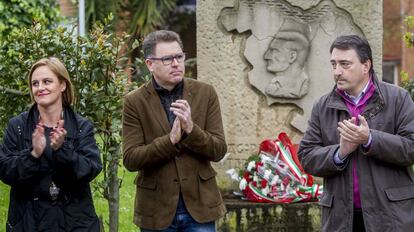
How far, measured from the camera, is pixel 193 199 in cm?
584

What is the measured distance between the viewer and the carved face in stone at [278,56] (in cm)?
838

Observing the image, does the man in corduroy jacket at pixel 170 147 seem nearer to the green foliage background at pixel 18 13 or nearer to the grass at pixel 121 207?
the grass at pixel 121 207

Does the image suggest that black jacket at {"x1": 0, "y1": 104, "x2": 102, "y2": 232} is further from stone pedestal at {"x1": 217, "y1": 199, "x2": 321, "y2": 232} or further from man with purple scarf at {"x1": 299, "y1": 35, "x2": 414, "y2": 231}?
stone pedestal at {"x1": 217, "y1": 199, "x2": 321, "y2": 232}

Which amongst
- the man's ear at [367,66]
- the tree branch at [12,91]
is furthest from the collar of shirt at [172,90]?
the tree branch at [12,91]

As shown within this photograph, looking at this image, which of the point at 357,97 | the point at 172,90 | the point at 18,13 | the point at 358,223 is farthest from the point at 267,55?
the point at 18,13

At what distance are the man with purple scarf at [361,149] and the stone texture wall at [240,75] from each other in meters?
2.57


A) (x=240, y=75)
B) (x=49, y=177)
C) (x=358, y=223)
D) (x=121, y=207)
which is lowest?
(x=121, y=207)

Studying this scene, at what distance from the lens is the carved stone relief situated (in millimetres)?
8383

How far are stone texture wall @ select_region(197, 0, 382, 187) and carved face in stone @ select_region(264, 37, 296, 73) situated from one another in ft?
0.57

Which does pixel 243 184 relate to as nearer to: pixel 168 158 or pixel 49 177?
pixel 168 158

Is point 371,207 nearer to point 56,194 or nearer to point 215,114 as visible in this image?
point 215,114

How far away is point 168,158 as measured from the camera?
5.80 meters

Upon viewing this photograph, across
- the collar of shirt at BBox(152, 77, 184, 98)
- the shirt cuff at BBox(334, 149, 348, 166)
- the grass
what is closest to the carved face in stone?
the grass

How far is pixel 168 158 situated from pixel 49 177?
72cm
